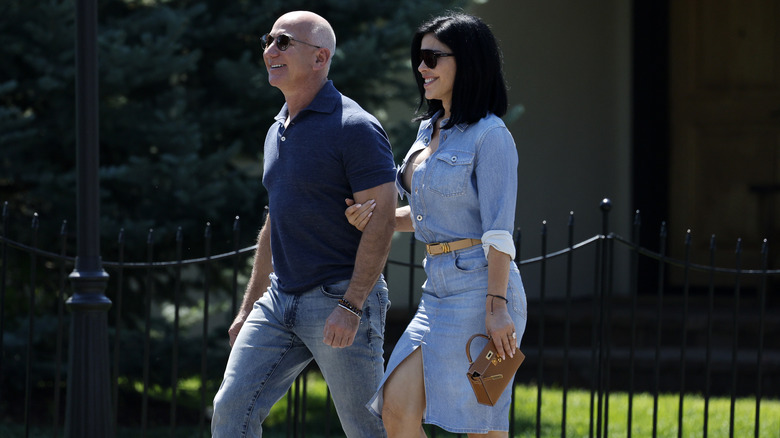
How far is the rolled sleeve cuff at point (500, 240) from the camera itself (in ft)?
10.8

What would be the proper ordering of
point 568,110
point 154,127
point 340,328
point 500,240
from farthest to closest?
point 568,110, point 154,127, point 340,328, point 500,240

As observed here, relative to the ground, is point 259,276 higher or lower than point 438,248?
lower

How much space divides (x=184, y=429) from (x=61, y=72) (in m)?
2.33

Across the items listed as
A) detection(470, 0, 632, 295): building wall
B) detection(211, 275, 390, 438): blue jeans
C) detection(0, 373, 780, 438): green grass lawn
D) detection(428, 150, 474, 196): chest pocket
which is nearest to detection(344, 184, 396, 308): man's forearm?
detection(211, 275, 390, 438): blue jeans

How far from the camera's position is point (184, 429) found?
6727mm

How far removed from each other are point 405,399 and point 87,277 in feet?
3.93

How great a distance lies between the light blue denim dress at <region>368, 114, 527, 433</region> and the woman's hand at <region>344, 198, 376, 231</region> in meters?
0.18

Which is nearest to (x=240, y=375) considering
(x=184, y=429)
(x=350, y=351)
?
(x=350, y=351)

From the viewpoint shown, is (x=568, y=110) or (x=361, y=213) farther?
(x=568, y=110)

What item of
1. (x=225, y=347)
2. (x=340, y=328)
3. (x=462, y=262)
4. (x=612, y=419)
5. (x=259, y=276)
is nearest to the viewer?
(x=462, y=262)

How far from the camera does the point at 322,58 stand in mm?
3846

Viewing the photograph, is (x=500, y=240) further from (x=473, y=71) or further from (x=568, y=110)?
(x=568, y=110)

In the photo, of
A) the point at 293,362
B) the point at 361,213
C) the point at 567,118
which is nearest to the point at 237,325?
the point at 293,362

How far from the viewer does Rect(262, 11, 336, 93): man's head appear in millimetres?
3773
